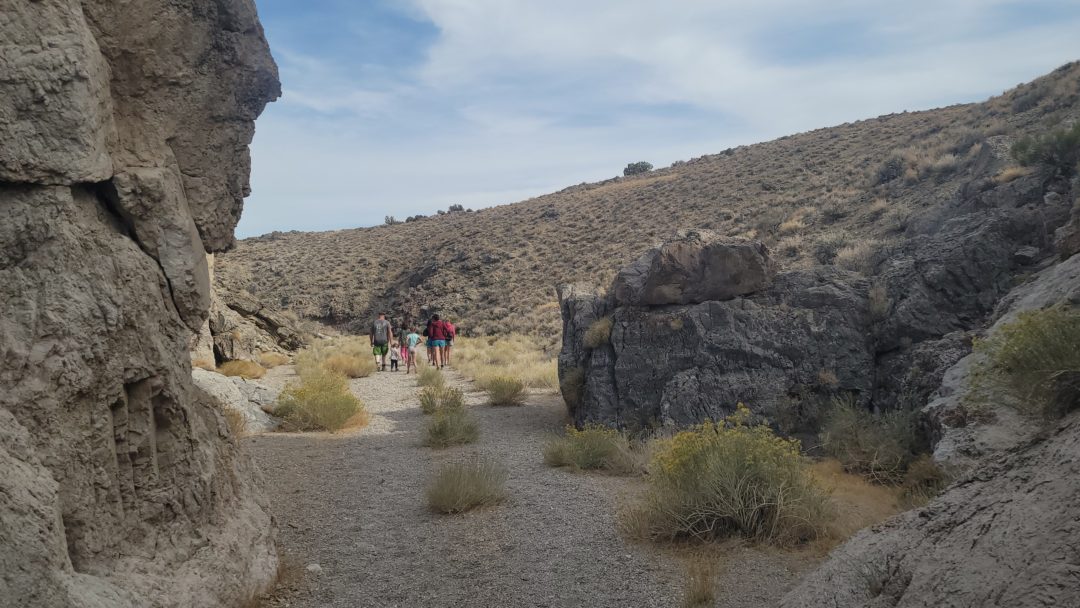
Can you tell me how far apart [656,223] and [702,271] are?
29947mm

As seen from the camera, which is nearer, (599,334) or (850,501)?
(850,501)

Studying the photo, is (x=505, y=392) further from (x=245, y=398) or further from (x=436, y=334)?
(x=436, y=334)

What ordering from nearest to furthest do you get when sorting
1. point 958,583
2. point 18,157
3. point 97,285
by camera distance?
point 958,583 < point 18,157 < point 97,285

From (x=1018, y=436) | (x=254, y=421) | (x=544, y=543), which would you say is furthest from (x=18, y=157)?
(x=254, y=421)

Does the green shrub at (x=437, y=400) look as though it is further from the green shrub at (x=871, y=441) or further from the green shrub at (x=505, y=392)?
the green shrub at (x=871, y=441)

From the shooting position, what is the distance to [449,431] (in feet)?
35.5

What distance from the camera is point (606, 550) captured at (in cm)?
607

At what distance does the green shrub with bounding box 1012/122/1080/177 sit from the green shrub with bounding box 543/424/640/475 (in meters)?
8.42

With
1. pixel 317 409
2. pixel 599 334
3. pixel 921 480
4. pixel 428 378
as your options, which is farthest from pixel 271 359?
pixel 921 480

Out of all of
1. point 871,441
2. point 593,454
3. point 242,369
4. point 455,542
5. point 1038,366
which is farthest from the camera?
point 242,369

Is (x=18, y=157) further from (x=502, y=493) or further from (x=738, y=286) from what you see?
(x=738, y=286)

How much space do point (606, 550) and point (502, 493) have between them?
184 cm

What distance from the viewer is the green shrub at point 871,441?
7.72 meters

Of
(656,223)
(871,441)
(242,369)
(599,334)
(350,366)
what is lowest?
(871,441)
